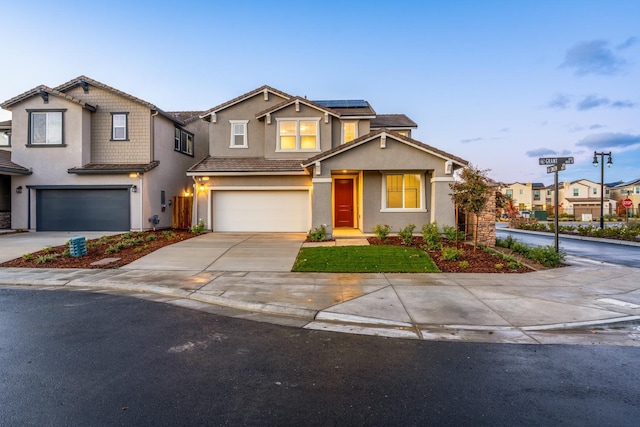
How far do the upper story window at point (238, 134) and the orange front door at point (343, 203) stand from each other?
19.0 ft

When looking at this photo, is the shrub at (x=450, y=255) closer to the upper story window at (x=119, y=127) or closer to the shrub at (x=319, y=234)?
the shrub at (x=319, y=234)

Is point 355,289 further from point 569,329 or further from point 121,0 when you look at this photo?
point 121,0

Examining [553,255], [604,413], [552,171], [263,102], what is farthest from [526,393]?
[263,102]

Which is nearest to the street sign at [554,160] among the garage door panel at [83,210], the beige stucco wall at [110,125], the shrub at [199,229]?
the shrub at [199,229]

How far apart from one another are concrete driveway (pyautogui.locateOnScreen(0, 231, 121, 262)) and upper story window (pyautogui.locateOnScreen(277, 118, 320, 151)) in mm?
10440

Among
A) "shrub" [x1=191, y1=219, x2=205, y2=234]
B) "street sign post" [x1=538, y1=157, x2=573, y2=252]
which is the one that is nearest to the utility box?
"shrub" [x1=191, y1=219, x2=205, y2=234]

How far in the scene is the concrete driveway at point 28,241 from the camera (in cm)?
1252

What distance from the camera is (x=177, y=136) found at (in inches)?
893

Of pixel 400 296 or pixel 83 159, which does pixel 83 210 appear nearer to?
pixel 83 159

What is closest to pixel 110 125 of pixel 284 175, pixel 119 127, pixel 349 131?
pixel 119 127

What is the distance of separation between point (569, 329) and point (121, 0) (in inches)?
939

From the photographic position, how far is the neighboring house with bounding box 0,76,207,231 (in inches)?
740

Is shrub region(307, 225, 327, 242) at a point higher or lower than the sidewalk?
higher

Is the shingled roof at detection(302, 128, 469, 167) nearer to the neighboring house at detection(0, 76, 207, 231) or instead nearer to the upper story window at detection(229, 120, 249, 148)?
the upper story window at detection(229, 120, 249, 148)
